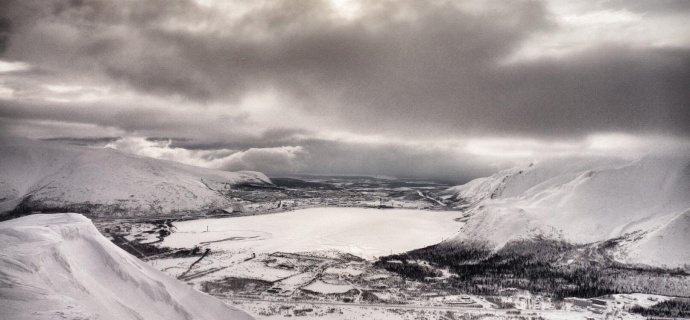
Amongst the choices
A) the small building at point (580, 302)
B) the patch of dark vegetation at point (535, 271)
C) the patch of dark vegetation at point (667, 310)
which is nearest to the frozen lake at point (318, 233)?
the patch of dark vegetation at point (535, 271)

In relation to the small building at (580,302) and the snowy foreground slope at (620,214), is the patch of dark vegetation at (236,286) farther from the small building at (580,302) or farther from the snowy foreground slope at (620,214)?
the snowy foreground slope at (620,214)

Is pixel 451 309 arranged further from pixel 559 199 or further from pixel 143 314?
pixel 559 199

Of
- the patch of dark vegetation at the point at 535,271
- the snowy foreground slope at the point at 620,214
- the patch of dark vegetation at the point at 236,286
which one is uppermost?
the snowy foreground slope at the point at 620,214

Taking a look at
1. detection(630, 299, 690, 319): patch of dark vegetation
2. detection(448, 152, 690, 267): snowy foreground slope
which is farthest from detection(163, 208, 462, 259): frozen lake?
detection(630, 299, 690, 319): patch of dark vegetation

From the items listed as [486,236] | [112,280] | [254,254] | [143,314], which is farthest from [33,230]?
[486,236]

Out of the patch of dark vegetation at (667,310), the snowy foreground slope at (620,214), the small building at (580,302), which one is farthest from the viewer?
the snowy foreground slope at (620,214)

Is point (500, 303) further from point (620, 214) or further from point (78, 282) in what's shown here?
point (620, 214)

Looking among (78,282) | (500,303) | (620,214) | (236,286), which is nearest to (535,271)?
(500,303)

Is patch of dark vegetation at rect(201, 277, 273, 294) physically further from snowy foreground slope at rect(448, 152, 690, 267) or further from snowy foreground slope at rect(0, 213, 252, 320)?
snowy foreground slope at rect(448, 152, 690, 267)

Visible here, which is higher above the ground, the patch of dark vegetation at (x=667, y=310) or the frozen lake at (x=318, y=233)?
the frozen lake at (x=318, y=233)
